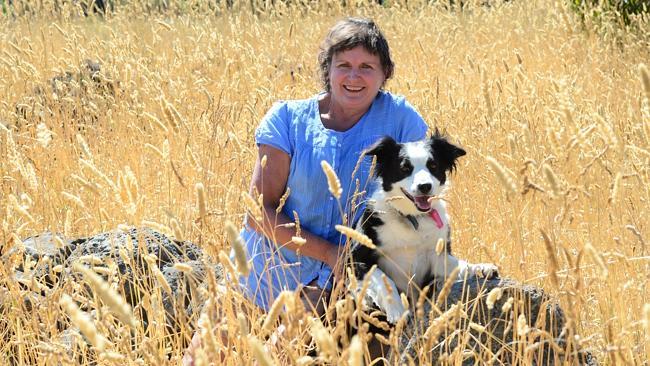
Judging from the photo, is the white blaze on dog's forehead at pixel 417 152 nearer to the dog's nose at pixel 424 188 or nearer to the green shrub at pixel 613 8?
the dog's nose at pixel 424 188

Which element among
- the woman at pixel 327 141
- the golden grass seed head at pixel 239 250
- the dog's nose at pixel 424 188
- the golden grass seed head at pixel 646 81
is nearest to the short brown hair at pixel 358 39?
the woman at pixel 327 141

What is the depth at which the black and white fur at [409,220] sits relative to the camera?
2.97m

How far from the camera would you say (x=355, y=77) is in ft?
11.0

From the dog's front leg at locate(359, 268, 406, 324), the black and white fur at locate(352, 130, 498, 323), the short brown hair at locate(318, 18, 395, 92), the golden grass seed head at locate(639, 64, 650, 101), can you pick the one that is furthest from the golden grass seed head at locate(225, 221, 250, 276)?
the short brown hair at locate(318, 18, 395, 92)

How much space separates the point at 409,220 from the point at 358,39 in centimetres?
80

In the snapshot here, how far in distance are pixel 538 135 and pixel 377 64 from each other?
1394 mm

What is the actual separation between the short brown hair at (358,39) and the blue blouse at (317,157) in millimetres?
176

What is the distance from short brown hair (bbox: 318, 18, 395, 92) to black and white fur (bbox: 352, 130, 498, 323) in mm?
484

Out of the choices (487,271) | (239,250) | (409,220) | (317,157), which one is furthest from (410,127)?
(239,250)

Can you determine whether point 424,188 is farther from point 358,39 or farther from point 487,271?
point 358,39

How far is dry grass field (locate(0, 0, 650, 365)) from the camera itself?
74.7 inches

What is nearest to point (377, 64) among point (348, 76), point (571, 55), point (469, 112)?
point (348, 76)

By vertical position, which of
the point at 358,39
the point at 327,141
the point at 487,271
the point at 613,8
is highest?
the point at 358,39

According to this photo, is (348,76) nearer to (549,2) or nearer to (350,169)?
(350,169)
